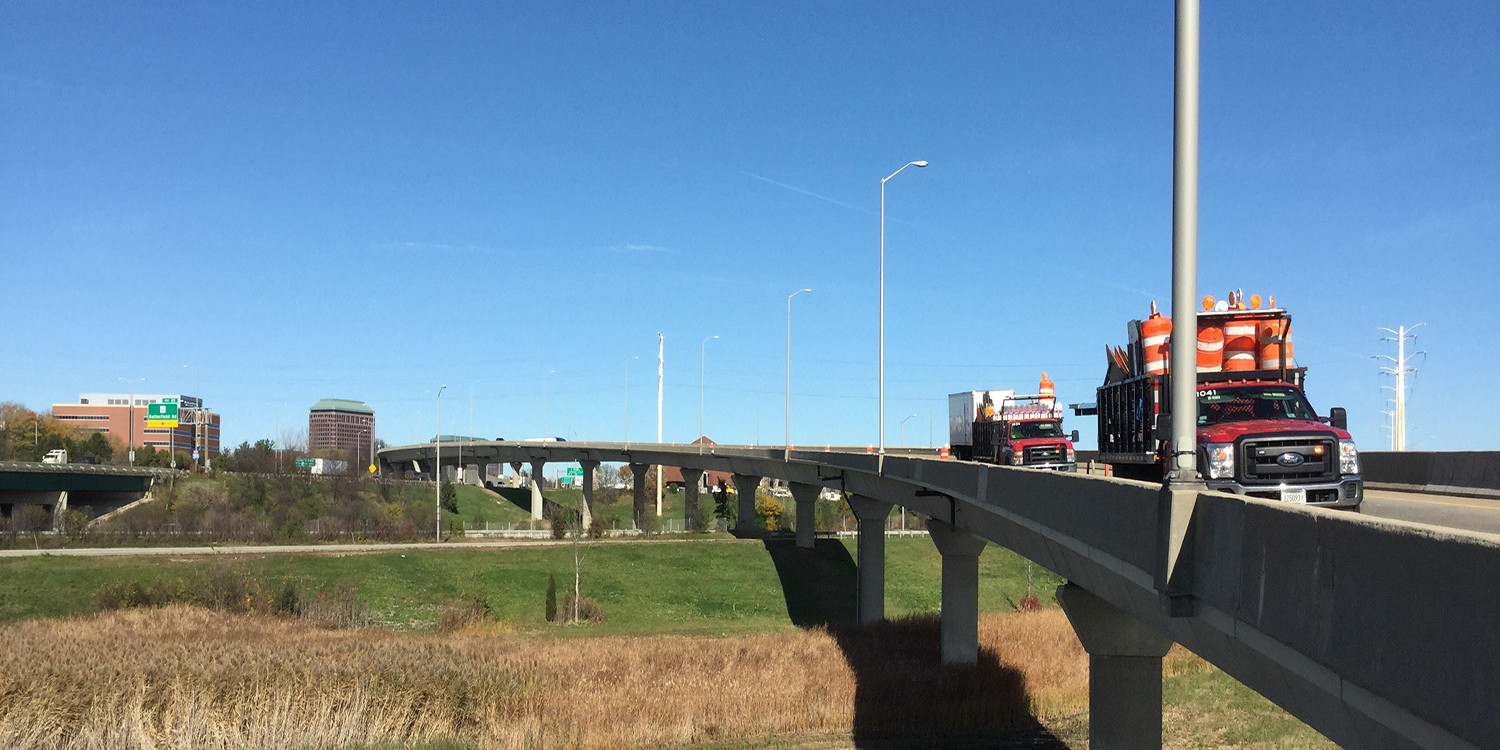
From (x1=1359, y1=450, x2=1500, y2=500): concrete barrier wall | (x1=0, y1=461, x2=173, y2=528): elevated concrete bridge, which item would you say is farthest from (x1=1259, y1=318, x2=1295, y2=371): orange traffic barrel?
(x1=0, y1=461, x2=173, y2=528): elevated concrete bridge

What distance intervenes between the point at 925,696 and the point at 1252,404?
15.1 meters

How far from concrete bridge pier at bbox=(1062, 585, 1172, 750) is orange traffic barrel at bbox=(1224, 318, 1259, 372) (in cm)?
639

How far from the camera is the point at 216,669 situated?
79.4 ft

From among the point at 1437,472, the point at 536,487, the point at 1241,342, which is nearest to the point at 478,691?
the point at 1241,342

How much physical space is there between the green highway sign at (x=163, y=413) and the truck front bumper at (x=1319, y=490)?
5326 inches

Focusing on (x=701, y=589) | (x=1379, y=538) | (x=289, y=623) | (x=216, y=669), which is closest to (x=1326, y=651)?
(x=1379, y=538)

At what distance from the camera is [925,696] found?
30906mm

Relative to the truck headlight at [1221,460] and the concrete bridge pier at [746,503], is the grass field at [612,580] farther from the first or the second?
the truck headlight at [1221,460]

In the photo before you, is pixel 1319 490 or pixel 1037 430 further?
pixel 1037 430

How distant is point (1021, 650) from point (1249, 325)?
1922cm

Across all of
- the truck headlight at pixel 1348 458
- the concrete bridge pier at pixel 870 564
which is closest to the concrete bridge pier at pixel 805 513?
the concrete bridge pier at pixel 870 564

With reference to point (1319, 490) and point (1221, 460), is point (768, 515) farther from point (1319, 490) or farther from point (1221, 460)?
point (1319, 490)

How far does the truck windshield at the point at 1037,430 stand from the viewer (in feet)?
138

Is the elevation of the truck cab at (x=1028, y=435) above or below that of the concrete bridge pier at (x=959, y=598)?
above
